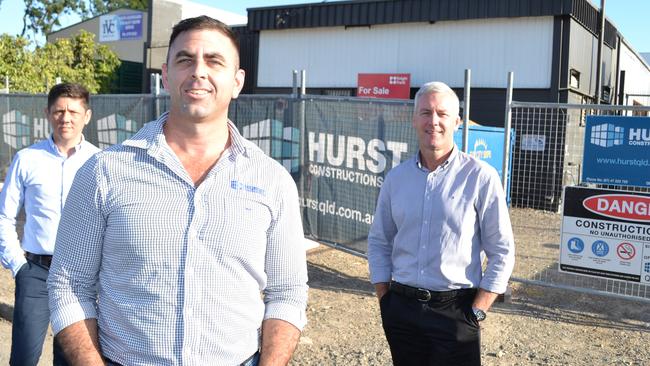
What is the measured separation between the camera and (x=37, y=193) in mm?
3920

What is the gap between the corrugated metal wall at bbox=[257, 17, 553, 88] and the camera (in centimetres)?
1625

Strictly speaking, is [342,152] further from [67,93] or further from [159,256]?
[159,256]

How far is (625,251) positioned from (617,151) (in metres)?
0.99

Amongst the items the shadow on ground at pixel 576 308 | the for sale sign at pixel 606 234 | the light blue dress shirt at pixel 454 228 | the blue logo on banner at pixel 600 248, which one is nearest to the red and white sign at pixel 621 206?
the for sale sign at pixel 606 234

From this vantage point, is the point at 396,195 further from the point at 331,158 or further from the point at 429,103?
the point at 331,158

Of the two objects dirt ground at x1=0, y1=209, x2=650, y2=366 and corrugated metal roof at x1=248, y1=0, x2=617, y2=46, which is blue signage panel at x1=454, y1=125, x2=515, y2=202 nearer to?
dirt ground at x1=0, y1=209, x2=650, y2=366

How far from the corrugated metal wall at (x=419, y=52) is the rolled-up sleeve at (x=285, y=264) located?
597 inches

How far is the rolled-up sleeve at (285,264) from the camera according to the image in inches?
85.7

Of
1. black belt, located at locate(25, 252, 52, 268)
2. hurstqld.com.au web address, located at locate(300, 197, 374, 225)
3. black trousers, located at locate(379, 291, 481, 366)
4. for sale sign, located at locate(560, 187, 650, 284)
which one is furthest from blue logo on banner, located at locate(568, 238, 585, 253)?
black belt, located at locate(25, 252, 52, 268)

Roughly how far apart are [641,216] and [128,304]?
5.54 meters

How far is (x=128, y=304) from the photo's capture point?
6.52 feet

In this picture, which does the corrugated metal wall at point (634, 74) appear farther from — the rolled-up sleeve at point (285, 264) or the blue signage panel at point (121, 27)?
the rolled-up sleeve at point (285, 264)

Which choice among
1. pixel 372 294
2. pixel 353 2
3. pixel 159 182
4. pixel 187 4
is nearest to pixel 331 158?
pixel 372 294

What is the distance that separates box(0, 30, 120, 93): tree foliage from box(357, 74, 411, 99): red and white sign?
890 centimetres
